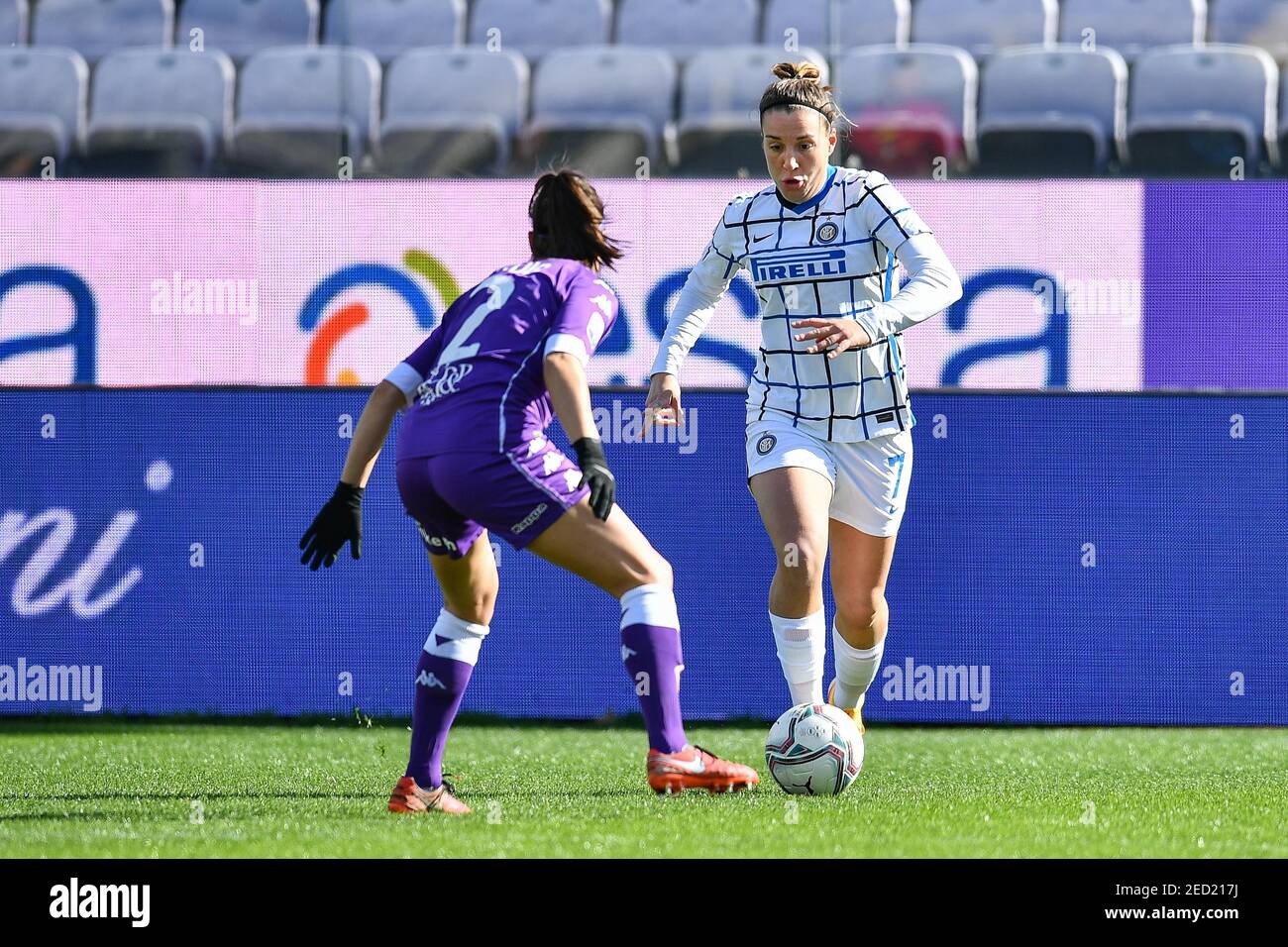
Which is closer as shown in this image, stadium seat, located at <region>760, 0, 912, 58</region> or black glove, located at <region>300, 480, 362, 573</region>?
black glove, located at <region>300, 480, 362, 573</region>

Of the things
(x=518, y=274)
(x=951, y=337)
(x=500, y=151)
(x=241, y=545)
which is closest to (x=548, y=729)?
(x=241, y=545)

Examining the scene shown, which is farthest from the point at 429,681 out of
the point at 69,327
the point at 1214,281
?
the point at 1214,281

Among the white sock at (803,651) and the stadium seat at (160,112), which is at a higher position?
the stadium seat at (160,112)

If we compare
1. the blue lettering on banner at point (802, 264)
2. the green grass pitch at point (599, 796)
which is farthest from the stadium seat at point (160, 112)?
the blue lettering on banner at point (802, 264)

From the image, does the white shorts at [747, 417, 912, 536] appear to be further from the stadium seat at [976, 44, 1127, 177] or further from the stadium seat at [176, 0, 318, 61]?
the stadium seat at [176, 0, 318, 61]

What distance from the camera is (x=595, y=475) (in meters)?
4.38

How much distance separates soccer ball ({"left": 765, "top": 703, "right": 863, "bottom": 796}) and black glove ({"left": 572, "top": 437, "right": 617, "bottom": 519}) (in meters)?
0.97

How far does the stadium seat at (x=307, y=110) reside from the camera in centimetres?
1107

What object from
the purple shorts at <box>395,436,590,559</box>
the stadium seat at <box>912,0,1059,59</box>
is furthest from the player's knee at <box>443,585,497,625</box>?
the stadium seat at <box>912,0,1059,59</box>

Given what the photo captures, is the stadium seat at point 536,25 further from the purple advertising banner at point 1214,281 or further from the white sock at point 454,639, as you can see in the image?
the white sock at point 454,639

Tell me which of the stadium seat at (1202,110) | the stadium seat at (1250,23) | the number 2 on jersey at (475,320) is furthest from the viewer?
the stadium seat at (1250,23)

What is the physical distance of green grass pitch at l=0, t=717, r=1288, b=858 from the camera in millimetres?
3988

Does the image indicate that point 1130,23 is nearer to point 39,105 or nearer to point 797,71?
point 797,71

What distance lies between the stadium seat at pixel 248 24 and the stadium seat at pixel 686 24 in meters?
2.11
